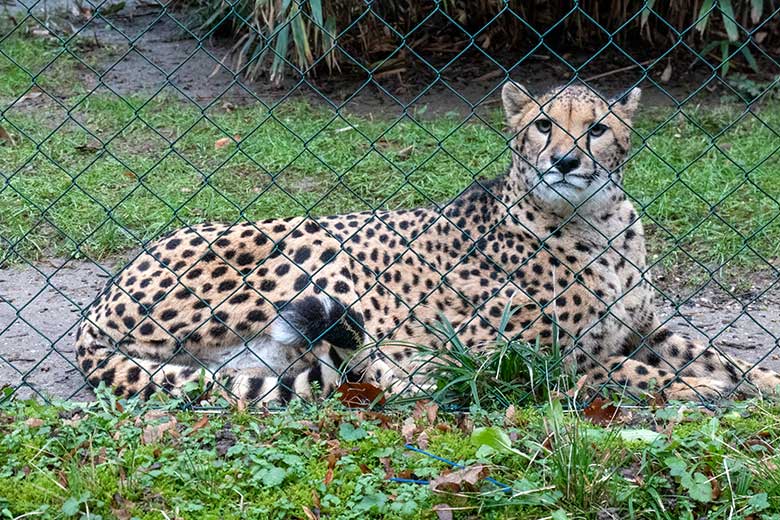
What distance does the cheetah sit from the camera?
4.27 meters

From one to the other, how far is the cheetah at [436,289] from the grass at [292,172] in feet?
3.15

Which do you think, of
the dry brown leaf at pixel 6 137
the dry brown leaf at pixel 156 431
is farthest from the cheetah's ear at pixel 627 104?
the dry brown leaf at pixel 6 137

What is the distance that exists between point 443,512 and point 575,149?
75.0 inches

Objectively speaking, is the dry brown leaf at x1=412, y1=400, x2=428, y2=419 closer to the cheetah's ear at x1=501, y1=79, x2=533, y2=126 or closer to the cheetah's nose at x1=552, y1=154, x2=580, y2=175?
the cheetah's nose at x1=552, y1=154, x2=580, y2=175

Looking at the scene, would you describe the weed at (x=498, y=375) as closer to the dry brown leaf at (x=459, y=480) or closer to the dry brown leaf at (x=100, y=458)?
the dry brown leaf at (x=459, y=480)

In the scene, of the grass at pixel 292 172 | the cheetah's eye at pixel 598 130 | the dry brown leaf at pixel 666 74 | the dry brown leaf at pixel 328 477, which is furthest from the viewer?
the dry brown leaf at pixel 666 74

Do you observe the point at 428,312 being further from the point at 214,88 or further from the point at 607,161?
the point at 214,88

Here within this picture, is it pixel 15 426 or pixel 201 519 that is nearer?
pixel 201 519

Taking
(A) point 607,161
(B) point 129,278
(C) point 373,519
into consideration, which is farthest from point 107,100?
(C) point 373,519

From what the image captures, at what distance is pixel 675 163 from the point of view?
6863mm

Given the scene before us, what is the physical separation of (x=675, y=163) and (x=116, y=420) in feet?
14.8

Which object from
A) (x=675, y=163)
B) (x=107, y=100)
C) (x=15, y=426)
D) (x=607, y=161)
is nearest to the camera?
(x=15, y=426)

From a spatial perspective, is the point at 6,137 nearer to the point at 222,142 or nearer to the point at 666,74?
the point at 222,142

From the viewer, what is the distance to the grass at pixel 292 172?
6.06 m
